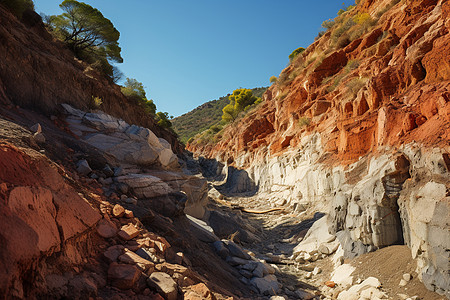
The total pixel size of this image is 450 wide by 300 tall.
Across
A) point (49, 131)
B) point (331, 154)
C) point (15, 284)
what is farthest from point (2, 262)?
point (331, 154)

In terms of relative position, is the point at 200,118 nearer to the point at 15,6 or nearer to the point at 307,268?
the point at 15,6

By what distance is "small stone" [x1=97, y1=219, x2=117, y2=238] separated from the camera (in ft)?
12.4

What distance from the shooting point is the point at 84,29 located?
16.8 meters

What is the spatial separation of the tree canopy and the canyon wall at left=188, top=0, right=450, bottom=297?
1629 cm

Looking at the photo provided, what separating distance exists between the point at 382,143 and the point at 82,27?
62.8ft

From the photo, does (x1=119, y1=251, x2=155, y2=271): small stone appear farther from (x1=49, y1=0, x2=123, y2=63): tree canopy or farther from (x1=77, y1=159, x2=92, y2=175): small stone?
(x1=49, y1=0, x2=123, y2=63): tree canopy

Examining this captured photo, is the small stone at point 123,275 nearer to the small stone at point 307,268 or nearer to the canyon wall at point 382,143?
the canyon wall at point 382,143

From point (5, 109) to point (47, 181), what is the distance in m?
5.25

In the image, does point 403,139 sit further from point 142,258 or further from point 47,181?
point 47,181

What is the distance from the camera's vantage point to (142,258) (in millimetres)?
3676

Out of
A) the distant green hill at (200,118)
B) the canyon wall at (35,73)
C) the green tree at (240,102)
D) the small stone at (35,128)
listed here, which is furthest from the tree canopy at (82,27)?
the distant green hill at (200,118)

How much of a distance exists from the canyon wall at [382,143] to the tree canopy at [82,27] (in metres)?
16.3

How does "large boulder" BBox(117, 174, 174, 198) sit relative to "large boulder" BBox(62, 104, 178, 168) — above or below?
below

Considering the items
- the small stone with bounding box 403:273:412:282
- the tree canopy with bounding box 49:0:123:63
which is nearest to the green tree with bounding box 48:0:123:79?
the tree canopy with bounding box 49:0:123:63
